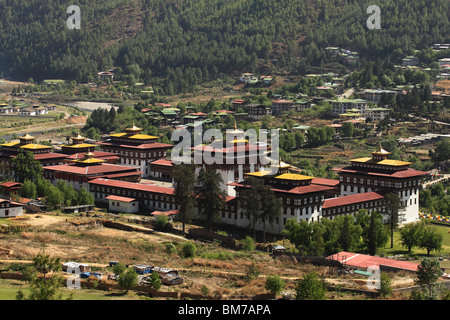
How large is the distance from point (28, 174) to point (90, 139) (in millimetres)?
50222

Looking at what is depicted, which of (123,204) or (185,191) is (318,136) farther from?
(185,191)

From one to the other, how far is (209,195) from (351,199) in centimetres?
1541

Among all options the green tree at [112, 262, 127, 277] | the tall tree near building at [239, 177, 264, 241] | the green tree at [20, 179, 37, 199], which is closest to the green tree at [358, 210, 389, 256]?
the tall tree near building at [239, 177, 264, 241]

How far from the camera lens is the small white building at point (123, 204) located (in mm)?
83125

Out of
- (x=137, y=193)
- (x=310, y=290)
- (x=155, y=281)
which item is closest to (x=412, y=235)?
(x=310, y=290)

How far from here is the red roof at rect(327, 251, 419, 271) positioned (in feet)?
205

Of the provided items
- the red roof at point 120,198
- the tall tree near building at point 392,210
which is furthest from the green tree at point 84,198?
the tall tree near building at point 392,210

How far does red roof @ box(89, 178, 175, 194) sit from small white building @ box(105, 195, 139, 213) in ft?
6.37

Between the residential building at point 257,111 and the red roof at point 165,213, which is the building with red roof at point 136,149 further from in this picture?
the residential building at point 257,111
